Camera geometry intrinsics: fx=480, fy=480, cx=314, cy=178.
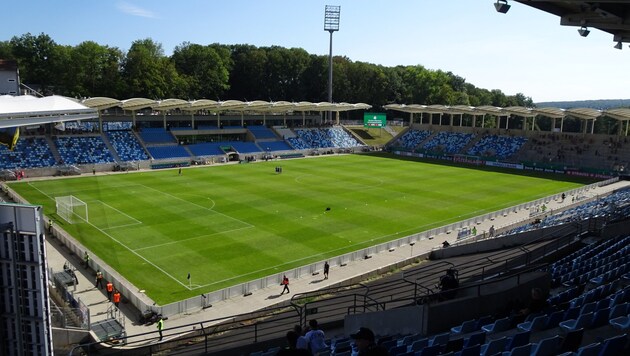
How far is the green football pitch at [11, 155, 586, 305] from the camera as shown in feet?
89.6

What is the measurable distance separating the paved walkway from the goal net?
5.04 metres

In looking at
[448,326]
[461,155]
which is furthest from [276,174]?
[448,326]

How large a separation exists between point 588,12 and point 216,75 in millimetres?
89228

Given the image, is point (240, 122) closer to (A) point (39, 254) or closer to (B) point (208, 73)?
(B) point (208, 73)

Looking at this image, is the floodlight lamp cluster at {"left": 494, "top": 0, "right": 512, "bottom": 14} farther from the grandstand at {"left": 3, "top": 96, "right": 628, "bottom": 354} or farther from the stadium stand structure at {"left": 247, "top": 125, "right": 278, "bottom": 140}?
the stadium stand structure at {"left": 247, "top": 125, "right": 278, "bottom": 140}

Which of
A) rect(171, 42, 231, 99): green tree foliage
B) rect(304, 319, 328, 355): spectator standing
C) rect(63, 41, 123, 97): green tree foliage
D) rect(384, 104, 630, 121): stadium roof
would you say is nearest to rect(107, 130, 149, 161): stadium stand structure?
rect(63, 41, 123, 97): green tree foliage

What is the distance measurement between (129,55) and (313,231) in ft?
219

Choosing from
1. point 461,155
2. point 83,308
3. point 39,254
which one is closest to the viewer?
point 39,254

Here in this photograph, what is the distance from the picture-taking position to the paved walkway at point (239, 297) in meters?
20.9

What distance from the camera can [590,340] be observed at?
9078mm

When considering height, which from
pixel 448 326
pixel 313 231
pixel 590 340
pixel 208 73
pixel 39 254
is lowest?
pixel 313 231

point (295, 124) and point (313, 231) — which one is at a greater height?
point (295, 124)

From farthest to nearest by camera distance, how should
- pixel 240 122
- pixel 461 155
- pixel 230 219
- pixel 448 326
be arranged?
1. pixel 240 122
2. pixel 461 155
3. pixel 230 219
4. pixel 448 326

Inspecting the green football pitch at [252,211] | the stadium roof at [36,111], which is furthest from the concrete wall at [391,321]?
the green football pitch at [252,211]
